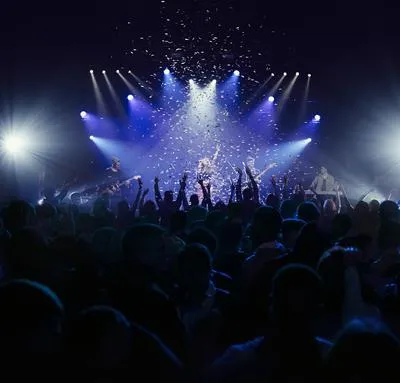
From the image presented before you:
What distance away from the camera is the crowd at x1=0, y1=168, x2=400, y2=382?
181 cm

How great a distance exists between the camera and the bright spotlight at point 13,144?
61.8 feet

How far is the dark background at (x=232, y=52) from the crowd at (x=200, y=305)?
14.1 meters

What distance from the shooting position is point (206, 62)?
65.3 ft

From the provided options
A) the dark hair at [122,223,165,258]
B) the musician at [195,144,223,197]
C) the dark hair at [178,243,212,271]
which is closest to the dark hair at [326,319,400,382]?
the dark hair at [178,243,212,271]

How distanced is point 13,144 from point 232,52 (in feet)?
30.0

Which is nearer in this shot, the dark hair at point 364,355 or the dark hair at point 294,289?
the dark hair at point 364,355

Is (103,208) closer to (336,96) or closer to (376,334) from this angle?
(376,334)

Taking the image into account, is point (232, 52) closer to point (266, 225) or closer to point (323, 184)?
point (323, 184)

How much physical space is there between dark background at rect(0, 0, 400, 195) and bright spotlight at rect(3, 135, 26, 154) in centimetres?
57

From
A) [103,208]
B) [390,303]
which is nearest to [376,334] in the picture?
[390,303]

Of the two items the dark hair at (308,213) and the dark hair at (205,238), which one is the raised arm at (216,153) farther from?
A: the dark hair at (205,238)

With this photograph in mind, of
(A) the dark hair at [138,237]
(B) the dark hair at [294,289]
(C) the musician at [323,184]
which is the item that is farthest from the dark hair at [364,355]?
(C) the musician at [323,184]

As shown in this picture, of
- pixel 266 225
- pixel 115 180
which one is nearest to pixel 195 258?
pixel 266 225

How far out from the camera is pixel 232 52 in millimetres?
18812
